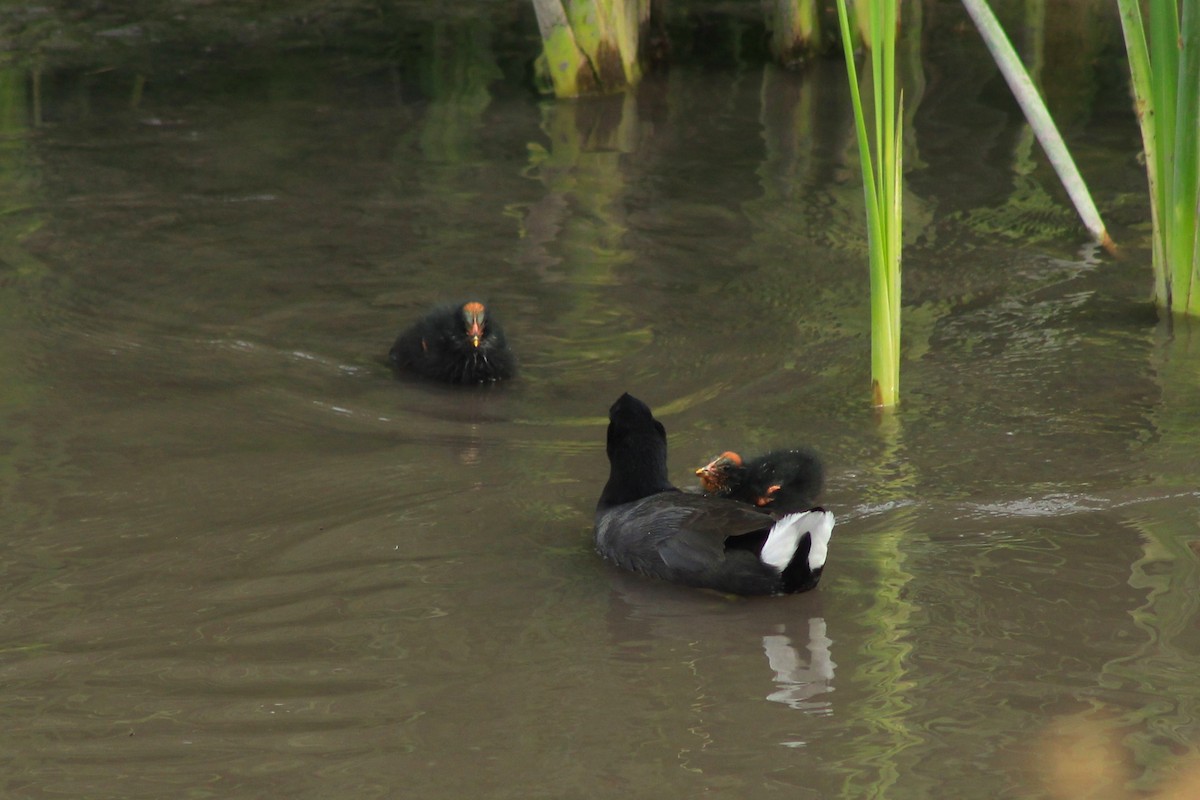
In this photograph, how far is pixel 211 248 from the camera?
865cm

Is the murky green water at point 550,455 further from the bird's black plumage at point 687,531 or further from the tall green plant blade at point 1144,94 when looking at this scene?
the tall green plant blade at point 1144,94

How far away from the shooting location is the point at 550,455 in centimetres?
622

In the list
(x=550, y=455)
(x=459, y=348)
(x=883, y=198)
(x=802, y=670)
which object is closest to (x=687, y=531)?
(x=802, y=670)

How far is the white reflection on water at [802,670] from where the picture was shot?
4.21m

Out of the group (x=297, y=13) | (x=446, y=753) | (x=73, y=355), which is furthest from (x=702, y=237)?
(x=297, y=13)

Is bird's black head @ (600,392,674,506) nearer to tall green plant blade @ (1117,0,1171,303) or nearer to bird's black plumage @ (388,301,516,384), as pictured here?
bird's black plumage @ (388,301,516,384)

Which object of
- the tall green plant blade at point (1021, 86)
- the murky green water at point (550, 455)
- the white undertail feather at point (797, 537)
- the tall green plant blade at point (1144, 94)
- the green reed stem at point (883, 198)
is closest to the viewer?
the murky green water at point (550, 455)

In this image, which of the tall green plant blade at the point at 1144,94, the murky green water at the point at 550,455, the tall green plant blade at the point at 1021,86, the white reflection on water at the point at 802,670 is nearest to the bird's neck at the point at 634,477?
the murky green water at the point at 550,455

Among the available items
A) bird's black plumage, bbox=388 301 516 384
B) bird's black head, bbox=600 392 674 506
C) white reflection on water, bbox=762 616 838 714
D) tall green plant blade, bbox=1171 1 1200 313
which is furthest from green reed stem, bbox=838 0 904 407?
white reflection on water, bbox=762 616 838 714

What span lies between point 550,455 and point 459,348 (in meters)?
0.95

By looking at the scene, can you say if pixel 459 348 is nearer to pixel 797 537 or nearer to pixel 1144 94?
pixel 797 537

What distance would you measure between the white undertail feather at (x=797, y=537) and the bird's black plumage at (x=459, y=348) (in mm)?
2583

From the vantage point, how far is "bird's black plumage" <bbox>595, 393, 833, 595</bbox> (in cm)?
467

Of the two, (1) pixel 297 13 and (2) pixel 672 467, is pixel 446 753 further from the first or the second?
(1) pixel 297 13
